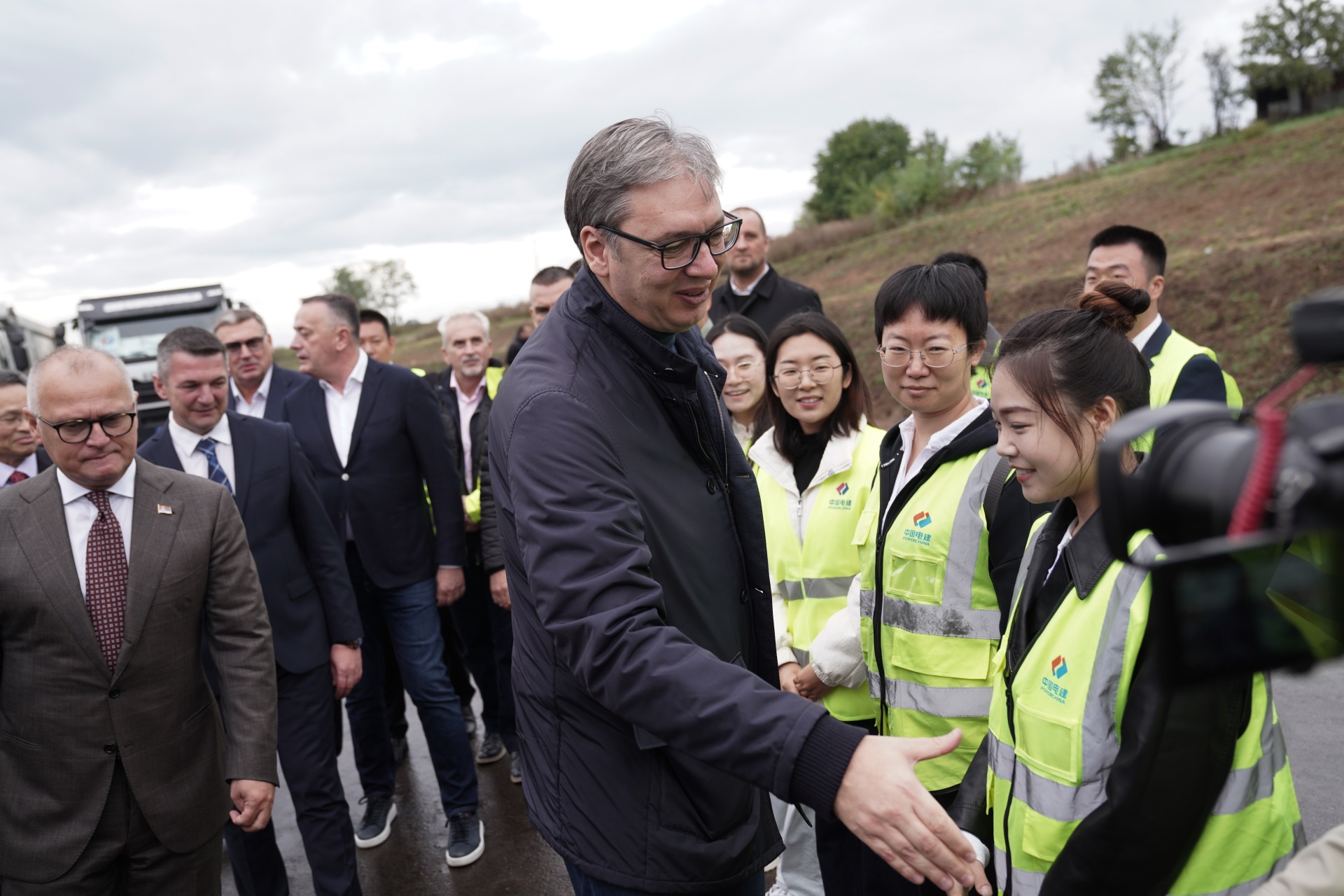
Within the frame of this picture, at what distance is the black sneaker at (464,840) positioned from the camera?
4.18 meters

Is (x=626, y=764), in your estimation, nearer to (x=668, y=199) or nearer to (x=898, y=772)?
(x=898, y=772)

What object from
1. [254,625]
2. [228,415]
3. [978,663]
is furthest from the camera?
[228,415]

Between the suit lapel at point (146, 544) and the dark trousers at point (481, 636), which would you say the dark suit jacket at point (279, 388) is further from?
the suit lapel at point (146, 544)

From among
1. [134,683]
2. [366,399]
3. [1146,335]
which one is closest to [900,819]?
[134,683]

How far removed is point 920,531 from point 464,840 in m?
2.76

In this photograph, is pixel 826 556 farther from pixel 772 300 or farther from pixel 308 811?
pixel 772 300

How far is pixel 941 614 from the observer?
2.61 m

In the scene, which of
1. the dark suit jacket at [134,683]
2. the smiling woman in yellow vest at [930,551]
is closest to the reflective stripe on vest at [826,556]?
the smiling woman in yellow vest at [930,551]

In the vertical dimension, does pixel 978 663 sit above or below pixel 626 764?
below

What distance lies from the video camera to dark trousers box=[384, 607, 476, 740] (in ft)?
16.5

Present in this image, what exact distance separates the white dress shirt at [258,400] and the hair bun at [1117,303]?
13.5 ft

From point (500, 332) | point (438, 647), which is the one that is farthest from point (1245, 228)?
point (500, 332)

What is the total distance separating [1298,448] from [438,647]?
169 inches

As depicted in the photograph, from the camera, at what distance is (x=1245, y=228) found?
15.4m
